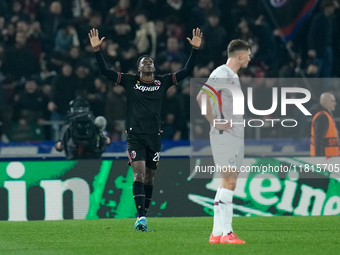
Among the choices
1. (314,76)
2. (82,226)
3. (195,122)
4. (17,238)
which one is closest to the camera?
(17,238)

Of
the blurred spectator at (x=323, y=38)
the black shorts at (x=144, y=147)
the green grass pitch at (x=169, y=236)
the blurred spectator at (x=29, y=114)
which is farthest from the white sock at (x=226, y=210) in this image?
the blurred spectator at (x=323, y=38)

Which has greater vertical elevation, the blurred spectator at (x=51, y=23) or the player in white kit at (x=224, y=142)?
the blurred spectator at (x=51, y=23)

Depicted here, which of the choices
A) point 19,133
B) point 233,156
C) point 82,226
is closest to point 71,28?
point 19,133

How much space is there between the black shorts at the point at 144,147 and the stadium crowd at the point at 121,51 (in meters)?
5.10

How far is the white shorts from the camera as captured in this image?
344 inches

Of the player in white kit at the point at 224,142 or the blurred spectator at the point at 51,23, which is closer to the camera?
the player in white kit at the point at 224,142

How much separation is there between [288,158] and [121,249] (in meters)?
5.78

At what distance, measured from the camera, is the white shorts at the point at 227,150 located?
874cm

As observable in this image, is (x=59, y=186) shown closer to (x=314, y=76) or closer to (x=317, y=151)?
(x=317, y=151)

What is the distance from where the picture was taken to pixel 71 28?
17.5 m

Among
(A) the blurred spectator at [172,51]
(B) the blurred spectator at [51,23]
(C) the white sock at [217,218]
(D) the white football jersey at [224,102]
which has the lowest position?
(C) the white sock at [217,218]

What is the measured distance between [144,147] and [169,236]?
1344mm

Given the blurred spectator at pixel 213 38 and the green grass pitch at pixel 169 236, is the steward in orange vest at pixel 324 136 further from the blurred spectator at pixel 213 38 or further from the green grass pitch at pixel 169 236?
the blurred spectator at pixel 213 38

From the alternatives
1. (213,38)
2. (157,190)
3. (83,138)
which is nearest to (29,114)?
(83,138)
